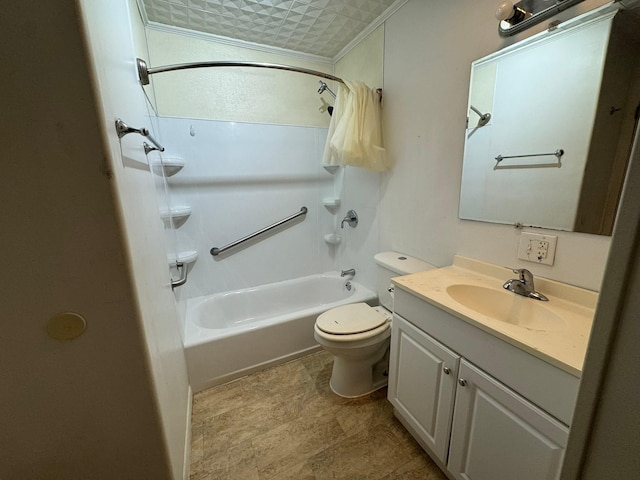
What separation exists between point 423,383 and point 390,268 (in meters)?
0.68

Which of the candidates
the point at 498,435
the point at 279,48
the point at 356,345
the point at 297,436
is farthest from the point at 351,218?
the point at 498,435

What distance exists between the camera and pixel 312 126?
2334 mm

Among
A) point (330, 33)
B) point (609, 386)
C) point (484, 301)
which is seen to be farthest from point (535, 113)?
point (330, 33)

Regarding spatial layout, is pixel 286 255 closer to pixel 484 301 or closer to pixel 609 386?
pixel 484 301

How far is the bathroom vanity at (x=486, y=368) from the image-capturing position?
2.31 feet

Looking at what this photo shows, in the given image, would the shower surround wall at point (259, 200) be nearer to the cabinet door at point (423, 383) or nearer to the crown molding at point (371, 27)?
the crown molding at point (371, 27)

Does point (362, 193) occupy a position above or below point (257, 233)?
above

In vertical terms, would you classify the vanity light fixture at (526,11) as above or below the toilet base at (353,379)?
above

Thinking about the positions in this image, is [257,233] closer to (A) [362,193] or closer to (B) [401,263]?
(A) [362,193]

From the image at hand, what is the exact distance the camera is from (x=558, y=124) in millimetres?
973

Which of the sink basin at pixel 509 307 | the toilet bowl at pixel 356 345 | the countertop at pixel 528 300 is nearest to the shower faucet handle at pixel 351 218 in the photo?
the toilet bowl at pixel 356 345

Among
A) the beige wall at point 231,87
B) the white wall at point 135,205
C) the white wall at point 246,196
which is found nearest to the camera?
the white wall at point 135,205

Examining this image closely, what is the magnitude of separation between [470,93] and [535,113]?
33cm

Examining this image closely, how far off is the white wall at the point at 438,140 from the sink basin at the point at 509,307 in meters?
0.17
